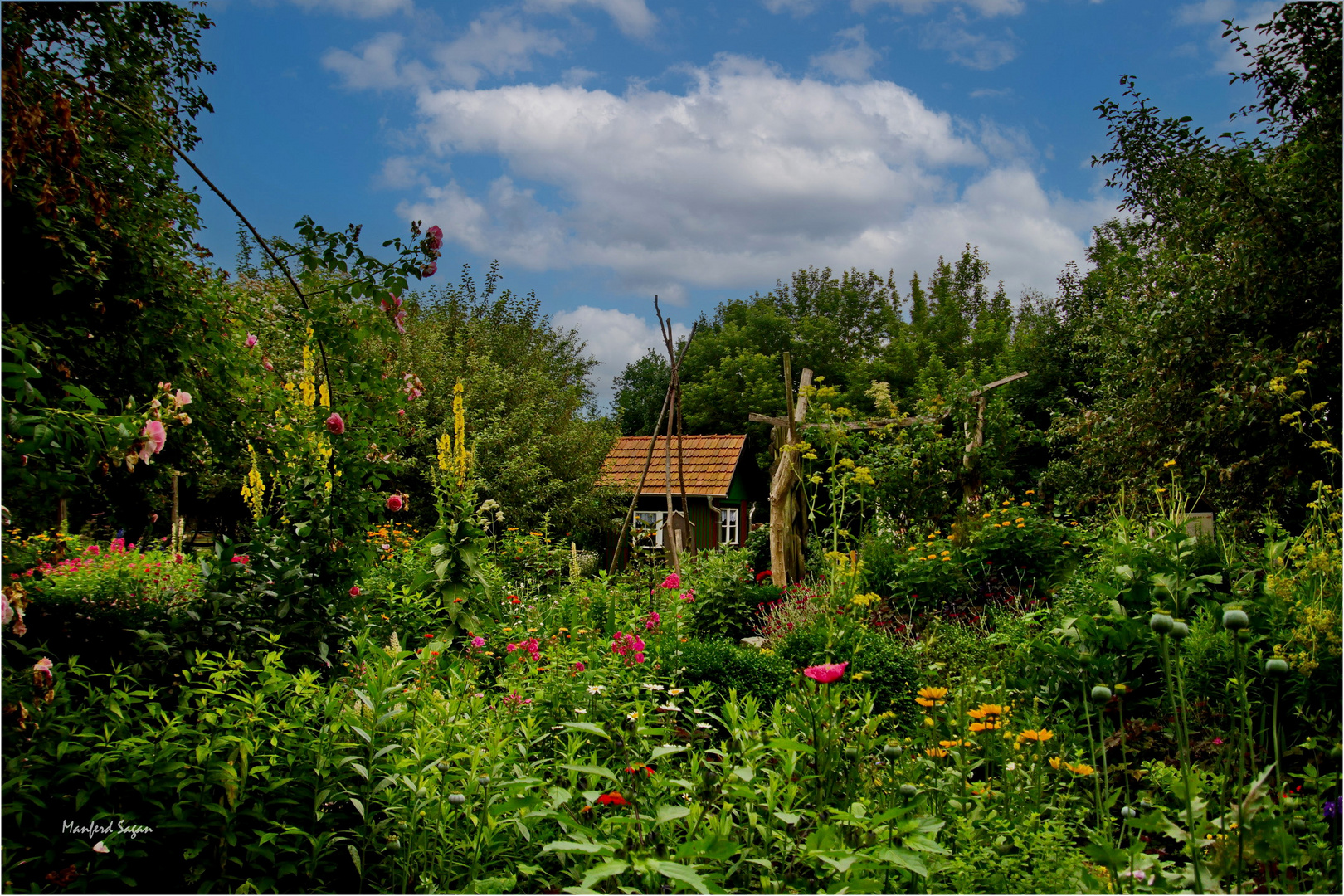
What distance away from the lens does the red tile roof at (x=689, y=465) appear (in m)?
14.7

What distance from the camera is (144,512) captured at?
4719 millimetres

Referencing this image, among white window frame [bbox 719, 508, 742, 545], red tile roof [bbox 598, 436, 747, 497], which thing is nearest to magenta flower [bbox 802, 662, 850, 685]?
red tile roof [bbox 598, 436, 747, 497]

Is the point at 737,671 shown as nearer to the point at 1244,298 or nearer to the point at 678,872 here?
the point at 678,872

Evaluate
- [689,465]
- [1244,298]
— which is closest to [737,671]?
[1244,298]

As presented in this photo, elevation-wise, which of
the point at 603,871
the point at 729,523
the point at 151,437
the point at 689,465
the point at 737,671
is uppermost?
the point at 689,465

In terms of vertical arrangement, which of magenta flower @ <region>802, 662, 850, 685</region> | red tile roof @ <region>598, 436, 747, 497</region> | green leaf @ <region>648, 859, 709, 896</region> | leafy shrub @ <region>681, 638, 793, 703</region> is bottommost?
leafy shrub @ <region>681, 638, 793, 703</region>

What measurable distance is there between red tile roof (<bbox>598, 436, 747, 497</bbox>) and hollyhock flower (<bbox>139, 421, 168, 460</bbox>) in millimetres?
11408

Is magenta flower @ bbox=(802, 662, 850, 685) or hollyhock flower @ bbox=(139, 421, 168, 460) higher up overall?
hollyhock flower @ bbox=(139, 421, 168, 460)

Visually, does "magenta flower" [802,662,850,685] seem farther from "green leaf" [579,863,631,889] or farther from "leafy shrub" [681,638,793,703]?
"leafy shrub" [681,638,793,703]

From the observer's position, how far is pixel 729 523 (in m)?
17.2

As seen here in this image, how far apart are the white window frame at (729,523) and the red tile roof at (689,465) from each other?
106 centimetres

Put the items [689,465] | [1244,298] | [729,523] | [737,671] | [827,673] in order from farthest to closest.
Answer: [729,523], [689,465], [1244,298], [737,671], [827,673]

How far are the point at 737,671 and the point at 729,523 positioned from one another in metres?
13.2

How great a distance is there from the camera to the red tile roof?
1470 centimetres
